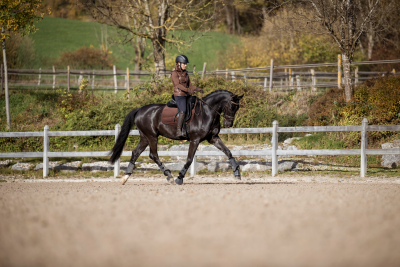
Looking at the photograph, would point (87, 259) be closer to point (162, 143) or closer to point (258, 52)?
point (162, 143)

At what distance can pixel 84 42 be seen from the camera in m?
47.8

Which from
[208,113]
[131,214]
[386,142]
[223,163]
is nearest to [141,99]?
[223,163]

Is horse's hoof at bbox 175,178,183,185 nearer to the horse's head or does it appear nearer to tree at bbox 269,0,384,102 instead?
the horse's head

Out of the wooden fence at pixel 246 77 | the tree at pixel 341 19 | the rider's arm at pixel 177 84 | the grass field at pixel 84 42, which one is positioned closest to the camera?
the rider's arm at pixel 177 84

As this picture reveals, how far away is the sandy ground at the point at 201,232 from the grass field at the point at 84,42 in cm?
3718

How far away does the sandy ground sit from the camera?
3.14 metres

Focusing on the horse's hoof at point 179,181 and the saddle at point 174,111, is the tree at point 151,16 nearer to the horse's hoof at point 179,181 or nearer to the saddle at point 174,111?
the saddle at point 174,111

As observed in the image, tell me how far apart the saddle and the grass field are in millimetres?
32783

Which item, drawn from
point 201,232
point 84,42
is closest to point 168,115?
point 201,232

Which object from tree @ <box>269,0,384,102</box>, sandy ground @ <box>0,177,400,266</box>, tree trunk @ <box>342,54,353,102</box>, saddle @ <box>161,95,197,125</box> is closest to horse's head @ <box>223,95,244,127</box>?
saddle @ <box>161,95,197,125</box>

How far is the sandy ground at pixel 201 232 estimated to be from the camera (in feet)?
10.3

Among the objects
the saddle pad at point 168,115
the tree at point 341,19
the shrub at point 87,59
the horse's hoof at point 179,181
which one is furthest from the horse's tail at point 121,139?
the shrub at point 87,59

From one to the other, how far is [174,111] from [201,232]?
5.57 meters

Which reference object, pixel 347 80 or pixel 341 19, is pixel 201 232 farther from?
pixel 341 19
